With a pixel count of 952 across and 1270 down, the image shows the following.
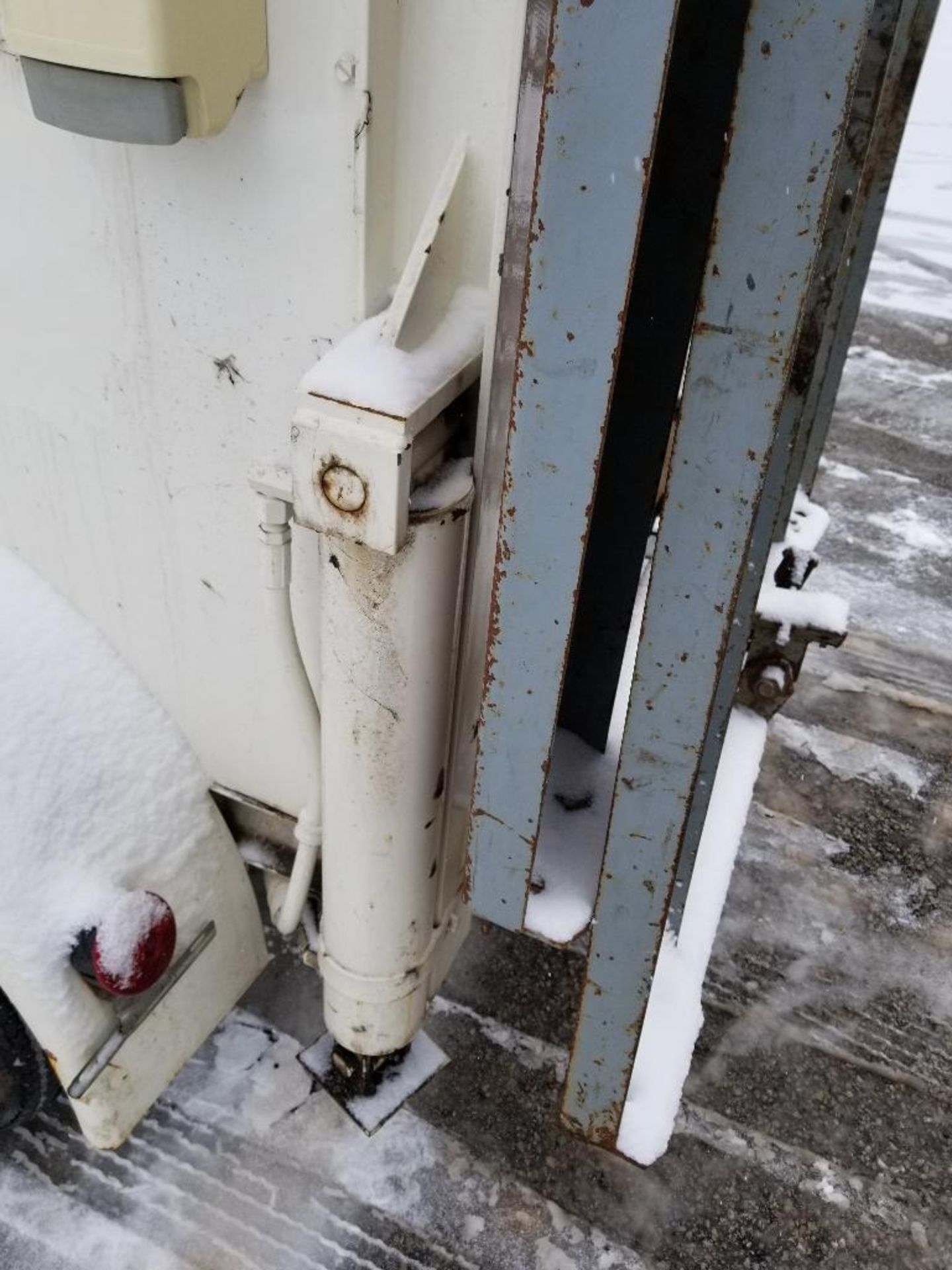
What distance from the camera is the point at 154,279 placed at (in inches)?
51.6

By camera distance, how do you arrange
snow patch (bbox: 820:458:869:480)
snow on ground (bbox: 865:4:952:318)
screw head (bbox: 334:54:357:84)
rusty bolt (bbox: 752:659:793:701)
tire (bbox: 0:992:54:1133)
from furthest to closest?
snow on ground (bbox: 865:4:952:318)
snow patch (bbox: 820:458:869:480)
rusty bolt (bbox: 752:659:793:701)
tire (bbox: 0:992:54:1133)
screw head (bbox: 334:54:357:84)

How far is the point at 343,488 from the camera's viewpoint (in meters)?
1.13

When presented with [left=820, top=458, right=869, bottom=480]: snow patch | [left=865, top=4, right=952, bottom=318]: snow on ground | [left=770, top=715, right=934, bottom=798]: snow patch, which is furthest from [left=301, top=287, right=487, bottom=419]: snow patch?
[left=865, top=4, right=952, bottom=318]: snow on ground

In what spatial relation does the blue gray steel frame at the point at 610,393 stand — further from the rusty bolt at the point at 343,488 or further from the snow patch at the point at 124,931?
the snow patch at the point at 124,931

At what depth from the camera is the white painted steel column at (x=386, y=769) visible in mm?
1265

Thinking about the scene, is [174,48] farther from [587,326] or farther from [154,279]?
[587,326]

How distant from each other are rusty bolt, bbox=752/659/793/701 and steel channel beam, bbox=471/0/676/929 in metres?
1.19

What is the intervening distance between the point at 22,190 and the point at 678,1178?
6.32 feet

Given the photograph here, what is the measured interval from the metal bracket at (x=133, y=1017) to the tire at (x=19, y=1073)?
0.53 feet

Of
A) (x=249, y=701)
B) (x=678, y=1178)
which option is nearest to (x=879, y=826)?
(x=678, y=1178)

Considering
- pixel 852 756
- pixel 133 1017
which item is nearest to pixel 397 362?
pixel 133 1017

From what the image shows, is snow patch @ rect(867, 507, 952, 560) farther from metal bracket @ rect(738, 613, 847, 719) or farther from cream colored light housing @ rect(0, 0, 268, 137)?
cream colored light housing @ rect(0, 0, 268, 137)

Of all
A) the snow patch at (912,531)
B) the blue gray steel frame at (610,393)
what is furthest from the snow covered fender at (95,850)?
the snow patch at (912,531)

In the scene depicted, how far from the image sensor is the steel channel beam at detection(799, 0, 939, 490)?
1917mm
